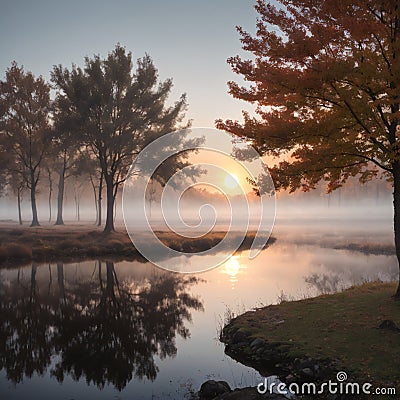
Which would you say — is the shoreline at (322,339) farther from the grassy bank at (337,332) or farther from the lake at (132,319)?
the lake at (132,319)

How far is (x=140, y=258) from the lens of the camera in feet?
105

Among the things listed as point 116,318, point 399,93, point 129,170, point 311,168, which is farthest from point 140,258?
point 399,93

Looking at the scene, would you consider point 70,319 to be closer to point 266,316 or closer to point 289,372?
point 266,316

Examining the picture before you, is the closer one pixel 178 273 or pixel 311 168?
pixel 311 168

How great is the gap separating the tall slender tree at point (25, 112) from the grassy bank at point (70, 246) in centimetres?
854

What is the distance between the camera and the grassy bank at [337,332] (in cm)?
911

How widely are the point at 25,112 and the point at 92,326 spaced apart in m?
34.5

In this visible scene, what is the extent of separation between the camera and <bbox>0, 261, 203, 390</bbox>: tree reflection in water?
1080 centimetres

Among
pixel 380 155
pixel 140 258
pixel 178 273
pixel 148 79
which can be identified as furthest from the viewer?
pixel 148 79

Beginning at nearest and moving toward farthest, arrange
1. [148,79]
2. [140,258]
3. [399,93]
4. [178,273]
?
[399,93], [178,273], [140,258], [148,79]

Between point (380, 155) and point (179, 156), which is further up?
point (179, 156)

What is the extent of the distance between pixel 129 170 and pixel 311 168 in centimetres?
2986

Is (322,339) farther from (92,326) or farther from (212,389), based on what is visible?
(92,326)

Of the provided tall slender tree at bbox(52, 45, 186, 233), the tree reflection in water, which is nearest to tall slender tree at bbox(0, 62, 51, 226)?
tall slender tree at bbox(52, 45, 186, 233)
